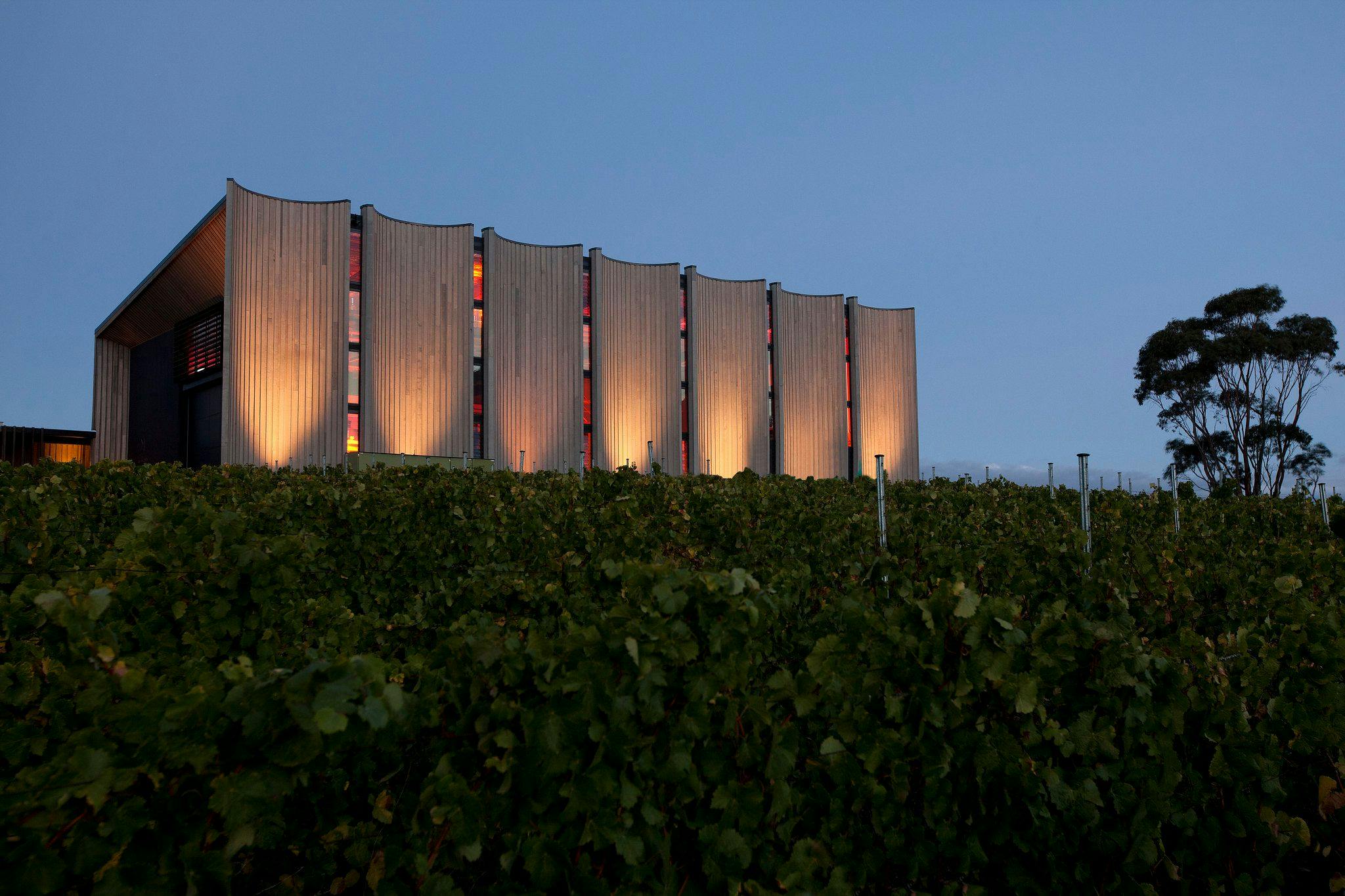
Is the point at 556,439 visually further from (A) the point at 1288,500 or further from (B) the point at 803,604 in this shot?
(B) the point at 803,604

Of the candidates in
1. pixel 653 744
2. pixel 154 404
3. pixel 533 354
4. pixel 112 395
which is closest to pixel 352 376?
pixel 533 354

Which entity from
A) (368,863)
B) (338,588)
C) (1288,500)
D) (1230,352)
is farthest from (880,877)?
(1230,352)

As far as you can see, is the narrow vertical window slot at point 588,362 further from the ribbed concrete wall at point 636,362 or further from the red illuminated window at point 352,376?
the red illuminated window at point 352,376

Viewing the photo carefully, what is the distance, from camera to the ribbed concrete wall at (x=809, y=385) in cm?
3881

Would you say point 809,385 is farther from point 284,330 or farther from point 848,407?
point 284,330

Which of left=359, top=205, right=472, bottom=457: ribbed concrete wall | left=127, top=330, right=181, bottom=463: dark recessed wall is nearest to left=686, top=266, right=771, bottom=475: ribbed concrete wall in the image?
left=359, top=205, right=472, bottom=457: ribbed concrete wall

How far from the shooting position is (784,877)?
8.12 feet

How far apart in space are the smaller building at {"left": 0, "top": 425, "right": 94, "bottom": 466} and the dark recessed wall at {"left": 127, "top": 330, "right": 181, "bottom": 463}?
1973 mm

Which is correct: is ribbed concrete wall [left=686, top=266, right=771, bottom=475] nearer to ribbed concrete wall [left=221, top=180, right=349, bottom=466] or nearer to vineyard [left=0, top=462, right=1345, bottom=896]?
ribbed concrete wall [left=221, top=180, right=349, bottom=466]

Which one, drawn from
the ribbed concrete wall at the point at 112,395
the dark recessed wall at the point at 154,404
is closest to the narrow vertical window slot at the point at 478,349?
the dark recessed wall at the point at 154,404

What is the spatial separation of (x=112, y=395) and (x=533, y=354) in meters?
24.6

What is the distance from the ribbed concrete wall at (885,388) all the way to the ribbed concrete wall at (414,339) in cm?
2089

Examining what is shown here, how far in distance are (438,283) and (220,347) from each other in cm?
901


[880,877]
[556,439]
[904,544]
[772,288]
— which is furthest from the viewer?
[772,288]
